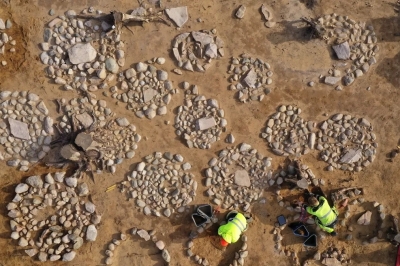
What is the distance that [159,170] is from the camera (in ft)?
32.6

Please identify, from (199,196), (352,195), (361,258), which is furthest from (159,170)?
(361,258)

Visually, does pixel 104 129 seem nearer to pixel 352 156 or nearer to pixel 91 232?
pixel 91 232

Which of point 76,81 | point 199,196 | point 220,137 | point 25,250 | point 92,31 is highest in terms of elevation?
point 92,31

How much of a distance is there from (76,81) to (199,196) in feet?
12.8

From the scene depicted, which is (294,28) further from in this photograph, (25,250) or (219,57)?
(25,250)

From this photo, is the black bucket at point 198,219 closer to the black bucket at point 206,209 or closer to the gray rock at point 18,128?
the black bucket at point 206,209

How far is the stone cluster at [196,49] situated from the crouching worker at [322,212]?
389cm

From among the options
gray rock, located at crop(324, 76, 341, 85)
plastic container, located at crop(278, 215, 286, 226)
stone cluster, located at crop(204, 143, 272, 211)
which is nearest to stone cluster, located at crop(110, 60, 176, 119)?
stone cluster, located at crop(204, 143, 272, 211)

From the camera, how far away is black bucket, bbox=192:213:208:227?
9.91 meters

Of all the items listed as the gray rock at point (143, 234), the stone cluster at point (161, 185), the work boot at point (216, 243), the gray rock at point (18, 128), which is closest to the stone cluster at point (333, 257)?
the work boot at point (216, 243)

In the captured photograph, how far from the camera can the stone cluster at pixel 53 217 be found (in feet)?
32.4

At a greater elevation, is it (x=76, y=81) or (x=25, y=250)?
(x=76, y=81)

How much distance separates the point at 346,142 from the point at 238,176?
105 inches

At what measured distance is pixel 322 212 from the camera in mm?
9344
